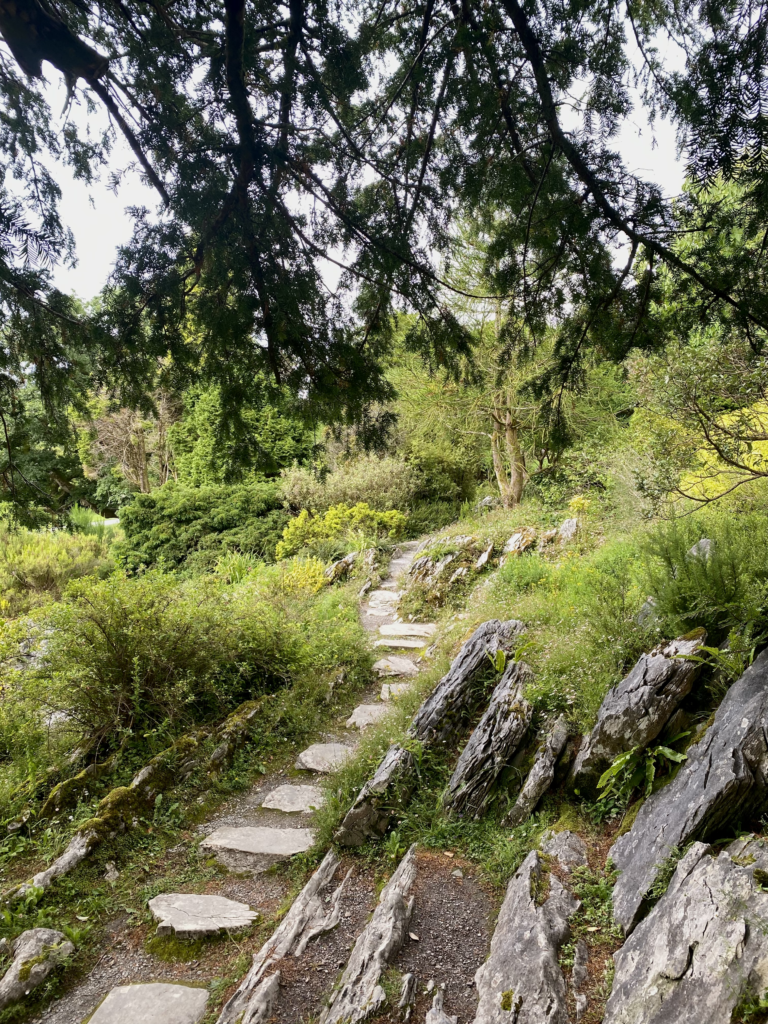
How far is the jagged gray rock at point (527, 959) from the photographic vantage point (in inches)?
74.7

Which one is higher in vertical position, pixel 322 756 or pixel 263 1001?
pixel 263 1001

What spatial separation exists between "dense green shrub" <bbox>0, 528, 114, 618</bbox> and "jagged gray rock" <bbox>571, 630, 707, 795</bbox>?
823 centimetres

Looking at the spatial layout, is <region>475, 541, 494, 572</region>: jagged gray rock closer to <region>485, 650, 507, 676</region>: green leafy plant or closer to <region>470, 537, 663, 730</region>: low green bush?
<region>470, 537, 663, 730</region>: low green bush

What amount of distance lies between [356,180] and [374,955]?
12.1 ft

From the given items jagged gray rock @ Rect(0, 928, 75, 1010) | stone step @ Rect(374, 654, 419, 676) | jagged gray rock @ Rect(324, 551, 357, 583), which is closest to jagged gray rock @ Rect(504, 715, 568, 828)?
jagged gray rock @ Rect(0, 928, 75, 1010)

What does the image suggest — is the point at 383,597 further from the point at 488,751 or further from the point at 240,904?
the point at 240,904

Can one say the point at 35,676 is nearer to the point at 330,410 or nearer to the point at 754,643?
the point at 330,410

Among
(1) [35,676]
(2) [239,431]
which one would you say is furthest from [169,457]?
(2) [239,431]

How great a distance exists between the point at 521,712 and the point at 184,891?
2.17 metres

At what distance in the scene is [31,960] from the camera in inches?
97.0

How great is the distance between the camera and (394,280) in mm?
2938

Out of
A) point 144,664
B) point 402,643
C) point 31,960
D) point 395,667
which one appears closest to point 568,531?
point 402,643

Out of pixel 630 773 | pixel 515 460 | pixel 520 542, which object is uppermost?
pixel 515 460

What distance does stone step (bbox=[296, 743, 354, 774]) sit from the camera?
4.21 m
